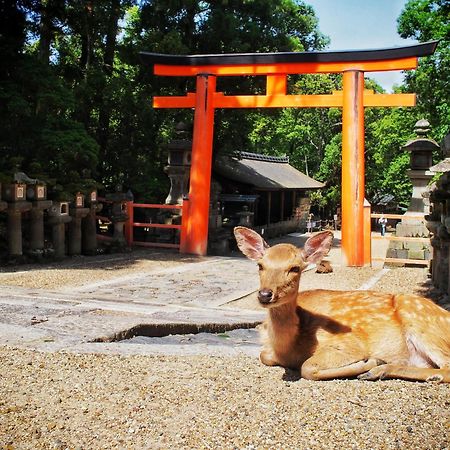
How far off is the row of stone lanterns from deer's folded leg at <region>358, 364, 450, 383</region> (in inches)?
329

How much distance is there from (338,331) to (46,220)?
29.5 feet

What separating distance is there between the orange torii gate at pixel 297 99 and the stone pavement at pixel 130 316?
385cm

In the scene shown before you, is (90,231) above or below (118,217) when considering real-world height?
below

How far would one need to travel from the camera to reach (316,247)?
13.0 feet

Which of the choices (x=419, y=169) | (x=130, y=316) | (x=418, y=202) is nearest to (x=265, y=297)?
(x=130, y=316)

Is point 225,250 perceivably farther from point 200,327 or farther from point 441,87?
point 200,327

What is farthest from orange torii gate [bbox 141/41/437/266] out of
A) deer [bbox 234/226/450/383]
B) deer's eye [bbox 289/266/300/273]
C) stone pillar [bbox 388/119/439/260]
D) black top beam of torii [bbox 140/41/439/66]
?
deer's eye [bbox 289/266/300/273]

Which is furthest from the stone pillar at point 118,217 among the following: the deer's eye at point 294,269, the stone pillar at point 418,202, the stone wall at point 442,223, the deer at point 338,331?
the deer's eye at point 294,269

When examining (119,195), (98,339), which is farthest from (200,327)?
(119,195)

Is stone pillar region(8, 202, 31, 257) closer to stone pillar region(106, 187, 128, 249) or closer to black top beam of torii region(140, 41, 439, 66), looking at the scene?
stone pillar region(106, 187, 128, 249)

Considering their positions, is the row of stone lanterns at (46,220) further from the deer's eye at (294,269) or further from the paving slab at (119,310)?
the deer's eye at (294,269)

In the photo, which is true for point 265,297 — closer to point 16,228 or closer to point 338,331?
point 338,331

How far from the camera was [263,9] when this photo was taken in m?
16.6

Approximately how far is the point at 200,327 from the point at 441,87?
1500cm
